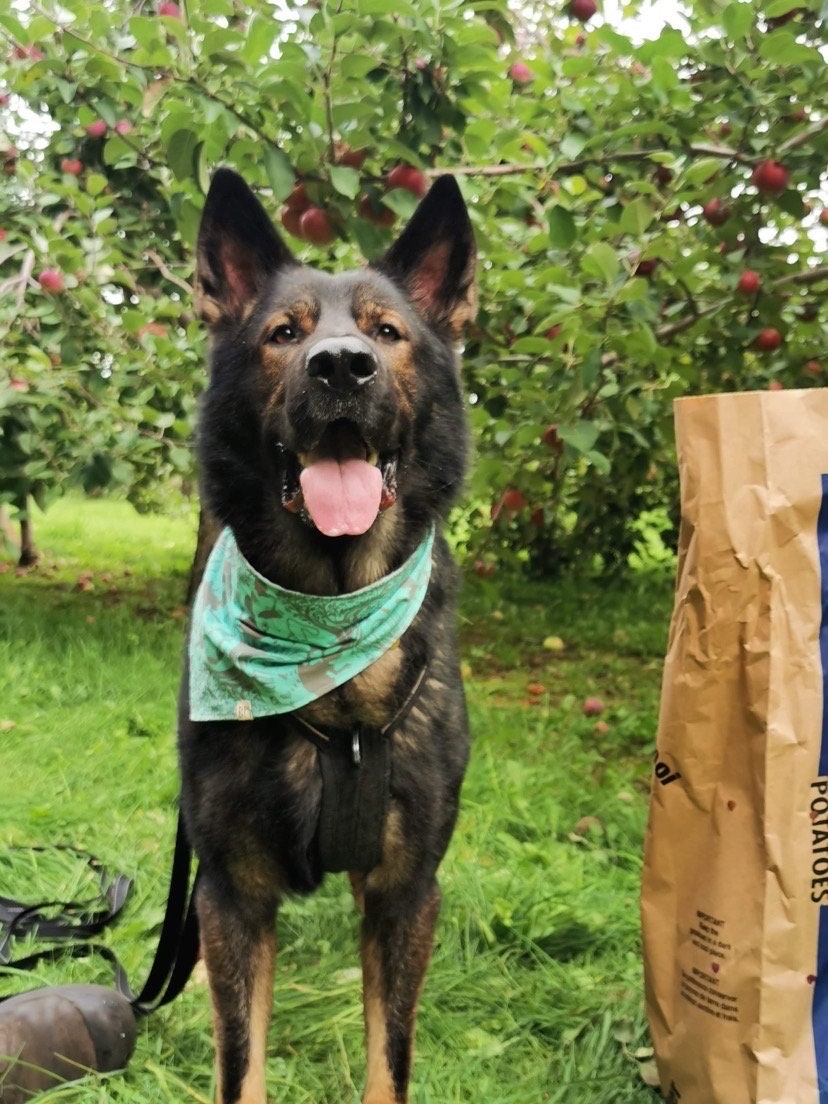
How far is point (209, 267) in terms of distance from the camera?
1.95 metres

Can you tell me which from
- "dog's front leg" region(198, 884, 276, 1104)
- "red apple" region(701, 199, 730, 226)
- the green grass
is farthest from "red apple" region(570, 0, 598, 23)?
"dog's front leg" region(198, 884, 276, 1104)

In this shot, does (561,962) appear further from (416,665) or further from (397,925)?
(416,665)

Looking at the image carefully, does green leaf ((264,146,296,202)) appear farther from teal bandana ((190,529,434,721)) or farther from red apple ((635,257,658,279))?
red apple ((635,257,658,279))

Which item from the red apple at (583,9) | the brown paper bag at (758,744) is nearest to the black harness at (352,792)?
the brown paper bag at (758,744)

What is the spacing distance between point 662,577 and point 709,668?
6270mm

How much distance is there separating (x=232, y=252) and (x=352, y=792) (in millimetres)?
1206

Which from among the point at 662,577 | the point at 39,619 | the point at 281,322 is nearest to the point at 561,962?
the point at 281,322

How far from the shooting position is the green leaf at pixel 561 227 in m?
2.29

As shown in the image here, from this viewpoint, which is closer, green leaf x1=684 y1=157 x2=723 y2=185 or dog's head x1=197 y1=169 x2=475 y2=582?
dog's head x1=197 y1=169 x2=475 y2=582

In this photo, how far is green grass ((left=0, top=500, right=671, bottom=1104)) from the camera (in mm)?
1954

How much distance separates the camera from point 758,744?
58.3 inches

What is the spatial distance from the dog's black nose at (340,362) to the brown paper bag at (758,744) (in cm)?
59

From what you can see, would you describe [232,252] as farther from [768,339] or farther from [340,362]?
[768,339]

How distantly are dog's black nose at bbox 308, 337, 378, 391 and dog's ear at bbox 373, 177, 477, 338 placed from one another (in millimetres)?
481
